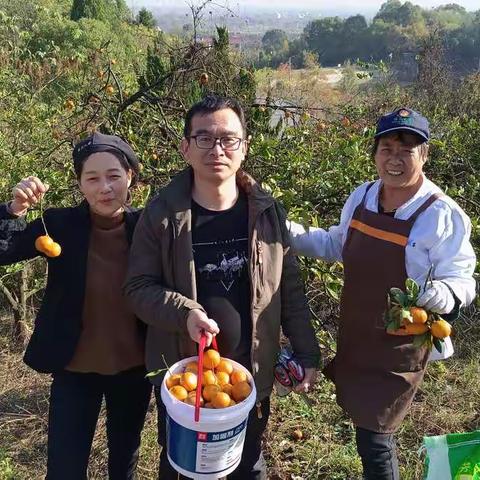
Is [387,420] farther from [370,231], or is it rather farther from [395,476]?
[370,231]

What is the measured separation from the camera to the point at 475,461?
5.34 feet

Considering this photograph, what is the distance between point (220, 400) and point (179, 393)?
0.10m

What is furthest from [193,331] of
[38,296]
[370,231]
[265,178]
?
[38,296]

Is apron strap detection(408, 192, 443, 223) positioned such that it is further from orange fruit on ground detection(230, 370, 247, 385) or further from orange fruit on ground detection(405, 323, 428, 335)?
orange fruit on ground detection(230, 370, 247, 385)

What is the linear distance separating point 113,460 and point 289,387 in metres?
0.68

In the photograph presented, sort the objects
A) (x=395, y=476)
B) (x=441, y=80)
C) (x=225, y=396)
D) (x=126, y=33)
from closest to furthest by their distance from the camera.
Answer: (x=225, y=396), (x=395, y=476), (x=441, y=80), (x=126, y=33)

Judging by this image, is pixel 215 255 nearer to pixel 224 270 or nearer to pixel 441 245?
pixel 224 270

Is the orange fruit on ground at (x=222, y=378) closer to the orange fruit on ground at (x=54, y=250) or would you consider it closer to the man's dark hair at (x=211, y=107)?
the orange fruit on ground at (x=54, y=250)

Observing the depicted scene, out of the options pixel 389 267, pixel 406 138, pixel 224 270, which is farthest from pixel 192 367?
pixel 406 138

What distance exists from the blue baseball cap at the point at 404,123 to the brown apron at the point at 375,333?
7.9 inches

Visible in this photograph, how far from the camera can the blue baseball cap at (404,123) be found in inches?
62.2

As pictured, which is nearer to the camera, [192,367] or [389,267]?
[192,367]

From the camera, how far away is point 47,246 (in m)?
1.51

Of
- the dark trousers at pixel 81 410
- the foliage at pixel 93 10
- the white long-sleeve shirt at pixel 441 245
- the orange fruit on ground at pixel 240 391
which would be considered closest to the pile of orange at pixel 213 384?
the orange fruit on ground at pixel 240 391
